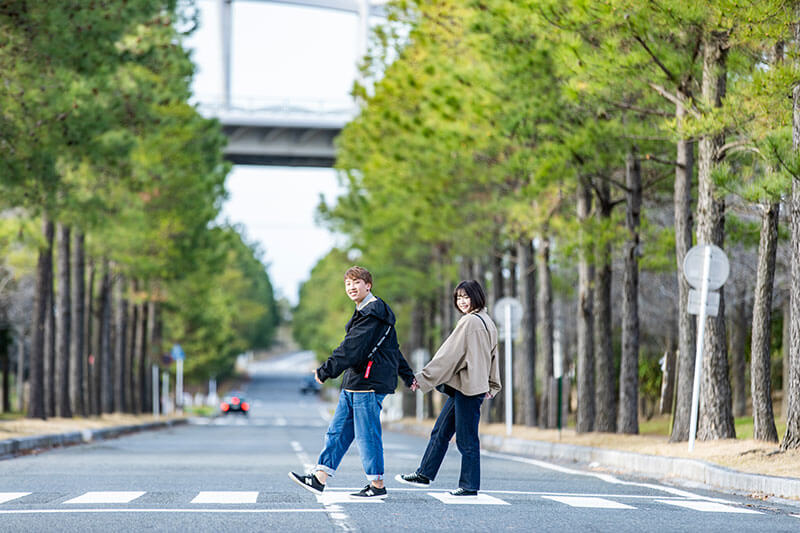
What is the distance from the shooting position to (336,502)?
11.4 metres

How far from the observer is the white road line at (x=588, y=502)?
11562mm

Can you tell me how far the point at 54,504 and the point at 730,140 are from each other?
470 inches

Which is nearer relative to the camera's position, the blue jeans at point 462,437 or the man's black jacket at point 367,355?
the man's black jacket at point 367,355

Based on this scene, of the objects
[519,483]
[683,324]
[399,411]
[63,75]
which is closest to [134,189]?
[63,75]

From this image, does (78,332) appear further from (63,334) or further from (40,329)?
(40,329)

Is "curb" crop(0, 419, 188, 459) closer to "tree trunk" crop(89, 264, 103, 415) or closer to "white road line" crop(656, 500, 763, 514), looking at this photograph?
"tree trunk" crop(89, 264, 103, 415)

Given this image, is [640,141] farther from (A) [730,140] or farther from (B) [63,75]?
(B) [63,75]

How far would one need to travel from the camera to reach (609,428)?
26.3 metres

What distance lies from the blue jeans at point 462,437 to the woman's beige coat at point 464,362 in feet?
0.41

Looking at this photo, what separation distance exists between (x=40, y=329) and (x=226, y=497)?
20792mm

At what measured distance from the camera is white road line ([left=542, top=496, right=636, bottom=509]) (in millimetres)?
11562

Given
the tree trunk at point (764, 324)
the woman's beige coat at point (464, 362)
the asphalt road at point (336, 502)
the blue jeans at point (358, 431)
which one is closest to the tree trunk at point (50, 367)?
the asphalt road at point (336, 502)

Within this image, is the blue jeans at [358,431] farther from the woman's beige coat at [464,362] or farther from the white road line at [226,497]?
the white road line at [226,497]

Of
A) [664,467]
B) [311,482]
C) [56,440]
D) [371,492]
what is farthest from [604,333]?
[311,482]
